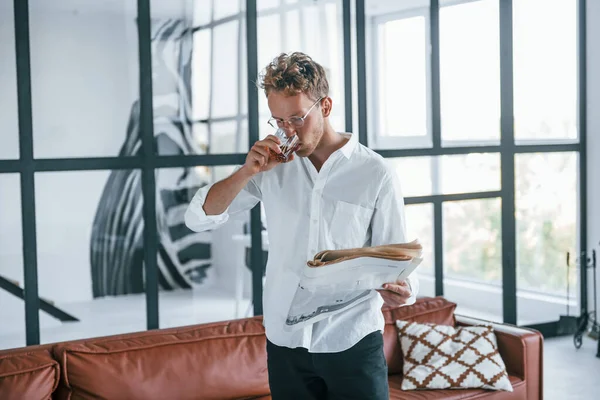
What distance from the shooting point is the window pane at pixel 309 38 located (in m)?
3.83

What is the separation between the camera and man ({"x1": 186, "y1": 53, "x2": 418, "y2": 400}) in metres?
1.99

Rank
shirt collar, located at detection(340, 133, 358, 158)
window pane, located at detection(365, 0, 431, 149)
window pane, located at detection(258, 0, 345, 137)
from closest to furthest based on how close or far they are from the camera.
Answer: shirt collar, located at detection(340, 133, 358, 158), window pane, located at detection(258, 0, 345, 137), window pane, located at detection(365, 0, 431, 149)

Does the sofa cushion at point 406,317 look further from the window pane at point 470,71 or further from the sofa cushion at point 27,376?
the sofa cushion at point 27,376

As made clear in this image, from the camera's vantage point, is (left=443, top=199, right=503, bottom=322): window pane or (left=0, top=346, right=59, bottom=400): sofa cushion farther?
(left=443, top=199, right=503, bottom=322): window pane

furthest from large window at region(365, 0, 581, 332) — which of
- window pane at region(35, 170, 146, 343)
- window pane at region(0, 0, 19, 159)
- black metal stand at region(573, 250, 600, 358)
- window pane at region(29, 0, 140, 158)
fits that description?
window pane at region(0, 0, 19, 159)

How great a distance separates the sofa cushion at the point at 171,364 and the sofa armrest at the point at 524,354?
1.09 meters

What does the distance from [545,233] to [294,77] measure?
11.4 ft

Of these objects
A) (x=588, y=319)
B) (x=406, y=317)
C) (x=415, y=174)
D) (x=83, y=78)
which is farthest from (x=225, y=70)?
(x=588, y=319)

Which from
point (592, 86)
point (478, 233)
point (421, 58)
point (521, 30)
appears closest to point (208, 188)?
point (421, 58)

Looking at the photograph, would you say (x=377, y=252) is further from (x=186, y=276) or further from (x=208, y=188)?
(x=186, y=276)

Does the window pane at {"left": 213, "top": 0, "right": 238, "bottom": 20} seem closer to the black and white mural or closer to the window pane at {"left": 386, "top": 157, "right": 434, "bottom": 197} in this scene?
the black and white mural

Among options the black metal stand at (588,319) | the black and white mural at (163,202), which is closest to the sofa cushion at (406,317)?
the black and white mural at (163,202)

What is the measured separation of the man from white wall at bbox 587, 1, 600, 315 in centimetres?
332

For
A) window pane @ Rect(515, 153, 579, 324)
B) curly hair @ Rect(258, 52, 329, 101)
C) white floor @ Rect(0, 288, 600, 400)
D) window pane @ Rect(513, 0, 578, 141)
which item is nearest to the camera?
curly hair @ Rect(258, 52, 329, 101)
